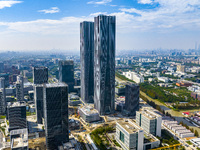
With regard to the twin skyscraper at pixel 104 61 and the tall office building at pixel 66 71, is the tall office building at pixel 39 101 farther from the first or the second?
the tall office building at pixel 66 71

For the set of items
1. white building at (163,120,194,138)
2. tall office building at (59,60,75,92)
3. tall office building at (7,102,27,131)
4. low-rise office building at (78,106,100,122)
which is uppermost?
tall office building at (59,60,75,92)

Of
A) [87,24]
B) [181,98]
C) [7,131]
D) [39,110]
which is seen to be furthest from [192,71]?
[7,131]

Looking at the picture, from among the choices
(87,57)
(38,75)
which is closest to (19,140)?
(38,75)

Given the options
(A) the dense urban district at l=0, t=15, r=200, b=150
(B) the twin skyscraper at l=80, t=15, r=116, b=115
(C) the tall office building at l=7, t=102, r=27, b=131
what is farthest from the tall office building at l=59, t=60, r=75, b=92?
(C) the tall office building at l=7, t=102, r=27, b=131

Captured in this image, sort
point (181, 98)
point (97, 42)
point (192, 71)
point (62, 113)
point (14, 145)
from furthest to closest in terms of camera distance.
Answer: point (192, 71) → point (181, 98) → point (97, 42) → point (62, 113) → point (14, 145)

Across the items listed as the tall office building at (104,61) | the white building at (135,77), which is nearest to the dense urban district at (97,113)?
the tall office building at (104,61)

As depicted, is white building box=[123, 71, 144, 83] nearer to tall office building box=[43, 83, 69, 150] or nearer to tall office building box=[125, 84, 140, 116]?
tall office building box=[125, 84, 140, 116]

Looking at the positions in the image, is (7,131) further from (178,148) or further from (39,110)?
(178,148)
